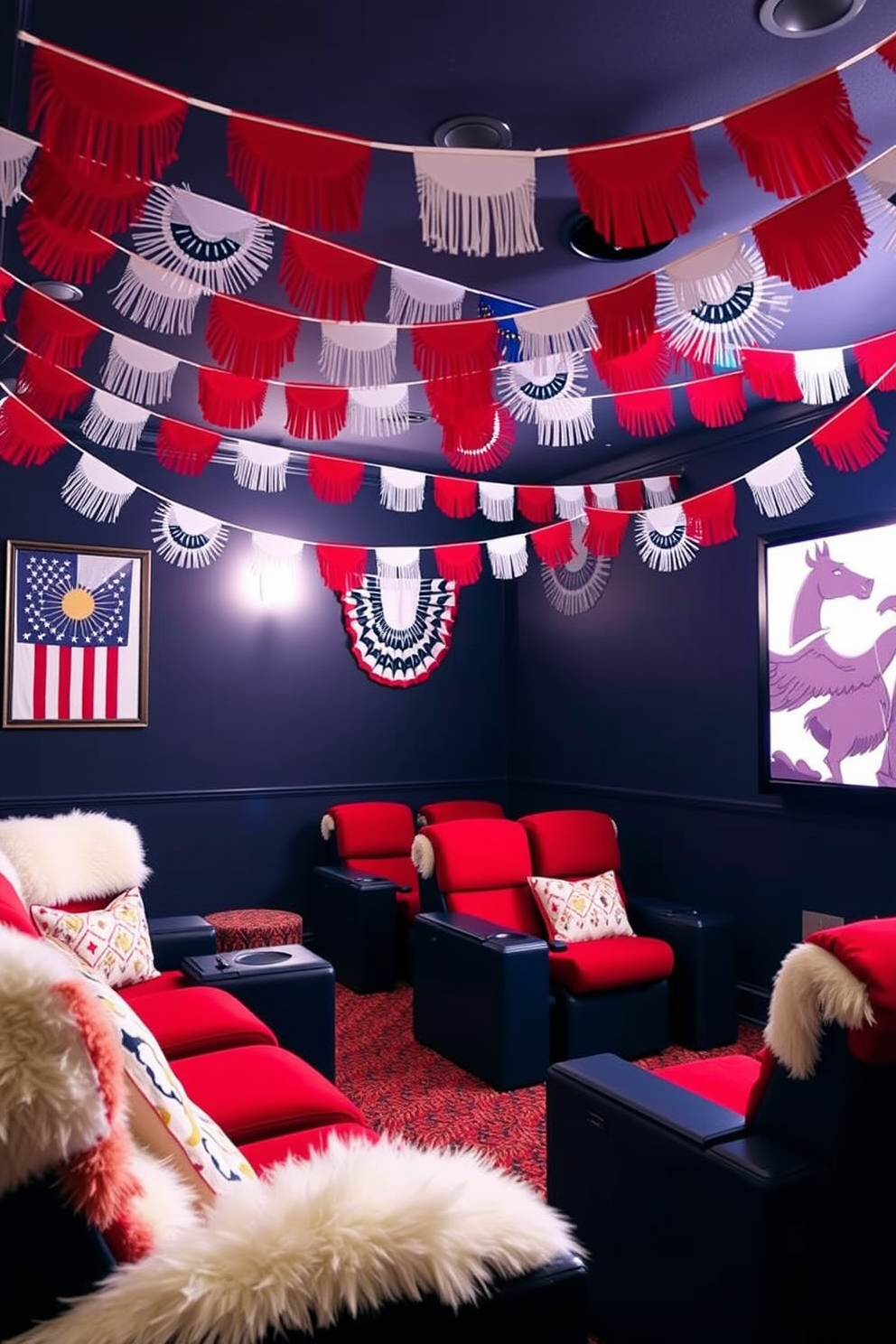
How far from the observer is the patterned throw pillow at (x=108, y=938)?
3.01 metres

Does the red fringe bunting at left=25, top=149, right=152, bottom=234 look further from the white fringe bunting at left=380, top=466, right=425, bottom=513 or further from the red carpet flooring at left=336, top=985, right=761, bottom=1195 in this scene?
the red carpet flooring at left=336, top=985, right=761, bottom=1195

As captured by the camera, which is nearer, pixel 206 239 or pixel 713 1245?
pixel 713 1245

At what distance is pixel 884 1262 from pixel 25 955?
5.34 ft

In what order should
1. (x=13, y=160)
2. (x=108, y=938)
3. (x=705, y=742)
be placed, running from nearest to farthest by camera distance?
(x=13, y=160) → (x=108, y=938) → (x=705, y=742)

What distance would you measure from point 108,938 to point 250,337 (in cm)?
193

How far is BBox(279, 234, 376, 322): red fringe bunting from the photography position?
2041 mm

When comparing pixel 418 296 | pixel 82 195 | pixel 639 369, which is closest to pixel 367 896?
pixel 639 369

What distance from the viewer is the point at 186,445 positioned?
339cm

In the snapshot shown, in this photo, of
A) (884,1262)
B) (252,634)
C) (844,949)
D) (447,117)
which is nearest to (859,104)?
(447,117)

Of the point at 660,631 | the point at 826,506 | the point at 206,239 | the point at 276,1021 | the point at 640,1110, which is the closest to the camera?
the point at 640,1110

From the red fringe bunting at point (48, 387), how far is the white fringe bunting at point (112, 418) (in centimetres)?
8

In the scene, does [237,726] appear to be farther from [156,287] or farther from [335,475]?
[156,287]

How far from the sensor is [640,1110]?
1945 millimetres

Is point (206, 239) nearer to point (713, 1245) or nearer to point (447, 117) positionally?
point (447, 117)
